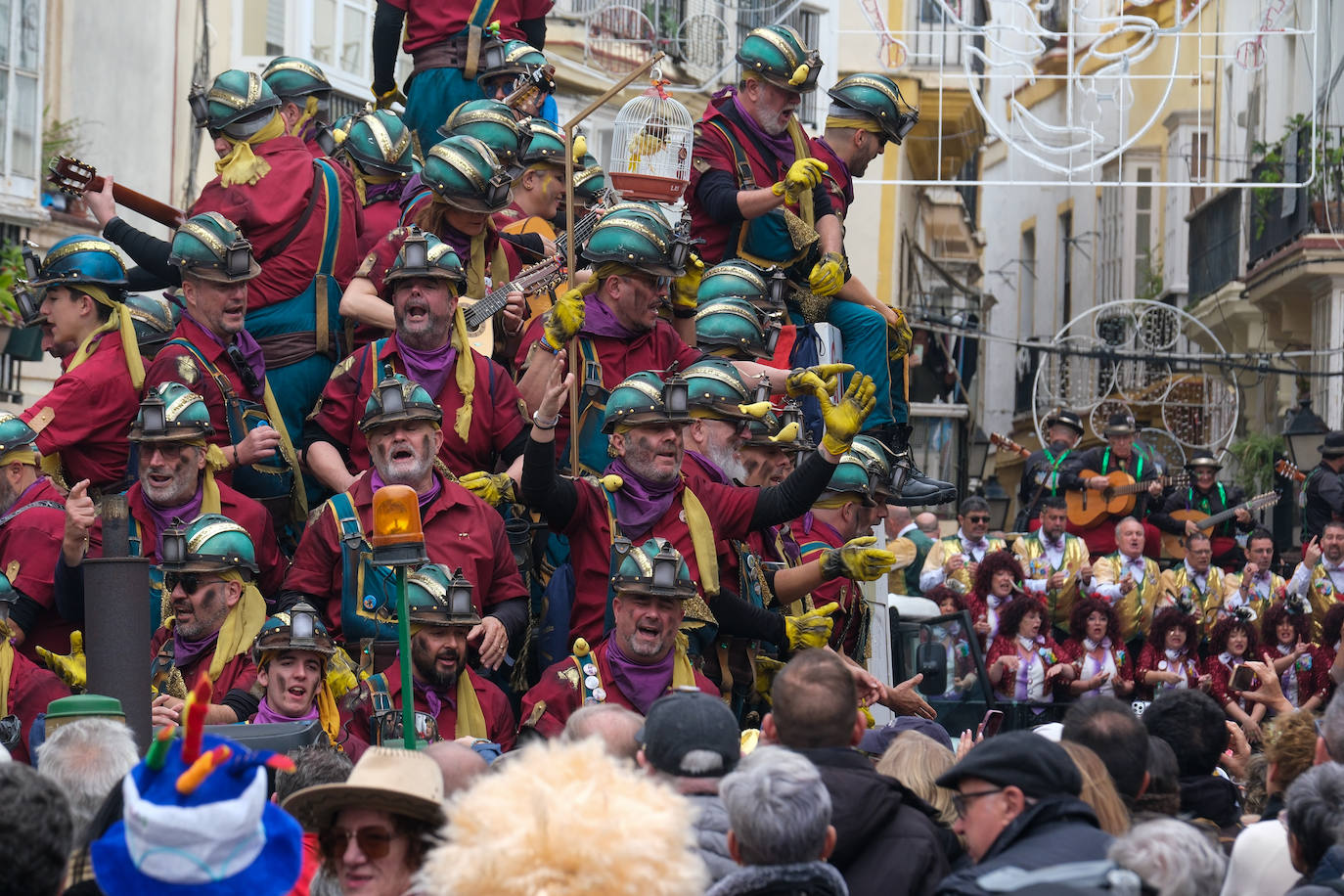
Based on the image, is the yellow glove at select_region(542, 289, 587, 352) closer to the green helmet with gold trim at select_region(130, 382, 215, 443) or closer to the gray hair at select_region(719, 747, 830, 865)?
the green helmet with gold trim at select_region(130, 382, 215, 443)

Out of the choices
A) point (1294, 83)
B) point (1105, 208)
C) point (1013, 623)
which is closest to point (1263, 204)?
point (1294, 83)

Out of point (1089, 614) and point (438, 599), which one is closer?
point (438, 599)

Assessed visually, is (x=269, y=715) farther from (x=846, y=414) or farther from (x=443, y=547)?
(x=846, y=414)

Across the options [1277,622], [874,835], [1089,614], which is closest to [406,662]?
[874,835]

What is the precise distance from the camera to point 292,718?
8.62 meters

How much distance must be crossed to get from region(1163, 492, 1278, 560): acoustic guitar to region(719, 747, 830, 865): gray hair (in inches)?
567

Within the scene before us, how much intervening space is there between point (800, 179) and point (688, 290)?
2.96ft

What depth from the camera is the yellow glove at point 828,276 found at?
12.2 m

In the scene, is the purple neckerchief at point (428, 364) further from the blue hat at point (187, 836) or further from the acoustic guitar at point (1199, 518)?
the acoustic guitar at point (1199, 518)

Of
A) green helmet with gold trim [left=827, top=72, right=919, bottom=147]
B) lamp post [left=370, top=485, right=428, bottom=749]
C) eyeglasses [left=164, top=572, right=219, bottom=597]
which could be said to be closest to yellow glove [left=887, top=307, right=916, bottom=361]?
green helmet with gold trim [left=827, top=72, right=919, bottom=147]

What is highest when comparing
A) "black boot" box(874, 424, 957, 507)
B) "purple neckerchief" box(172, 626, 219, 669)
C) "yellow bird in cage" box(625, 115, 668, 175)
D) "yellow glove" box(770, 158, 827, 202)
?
"yellow bird in cage" box(625, 115, 668, 175)

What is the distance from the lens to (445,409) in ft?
33.3

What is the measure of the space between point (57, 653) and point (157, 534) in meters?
0.65

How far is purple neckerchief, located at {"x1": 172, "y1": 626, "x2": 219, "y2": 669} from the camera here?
361 inches
